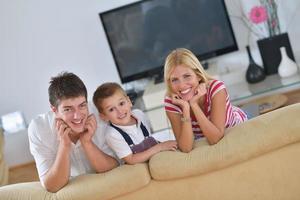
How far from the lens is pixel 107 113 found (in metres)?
1.76

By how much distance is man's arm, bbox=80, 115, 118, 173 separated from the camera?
1530mm

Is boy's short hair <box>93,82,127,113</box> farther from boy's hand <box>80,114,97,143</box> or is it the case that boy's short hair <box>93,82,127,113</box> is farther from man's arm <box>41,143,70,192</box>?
man's arm <box>41,143,70,192</box>

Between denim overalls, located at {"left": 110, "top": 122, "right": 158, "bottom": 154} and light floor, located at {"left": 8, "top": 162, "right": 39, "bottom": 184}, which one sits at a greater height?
denim overalls, located at {"left": 110, "top": 122, "right": 158, "bottom": 154}

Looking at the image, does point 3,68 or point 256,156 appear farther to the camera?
point 3,68

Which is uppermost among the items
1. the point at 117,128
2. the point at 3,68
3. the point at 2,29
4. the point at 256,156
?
the point at 2,29

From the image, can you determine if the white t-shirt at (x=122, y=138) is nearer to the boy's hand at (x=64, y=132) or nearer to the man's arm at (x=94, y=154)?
the man's arm at (x=94, y=154)

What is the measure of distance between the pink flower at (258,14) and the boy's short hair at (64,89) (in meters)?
2.69

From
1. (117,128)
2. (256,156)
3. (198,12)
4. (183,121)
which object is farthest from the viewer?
(198,12)

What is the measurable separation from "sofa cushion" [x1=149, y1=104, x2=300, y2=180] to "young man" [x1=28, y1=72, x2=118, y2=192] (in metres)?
0.29

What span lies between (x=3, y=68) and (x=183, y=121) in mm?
3299

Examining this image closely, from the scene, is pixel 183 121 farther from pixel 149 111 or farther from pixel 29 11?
pixel 29 11

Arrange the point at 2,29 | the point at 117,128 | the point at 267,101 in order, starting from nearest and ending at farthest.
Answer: the point at 117,128
the point at 267,101
the point at 2,29

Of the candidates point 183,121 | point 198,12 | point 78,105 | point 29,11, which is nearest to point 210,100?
point 183,121

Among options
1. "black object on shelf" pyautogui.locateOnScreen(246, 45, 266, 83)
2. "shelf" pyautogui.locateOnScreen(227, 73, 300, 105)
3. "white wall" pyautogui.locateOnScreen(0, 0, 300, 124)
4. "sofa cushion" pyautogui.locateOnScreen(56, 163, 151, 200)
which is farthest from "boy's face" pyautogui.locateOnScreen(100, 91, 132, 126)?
"white wall" pyautogui.locateOnScreen(0, 0, 300, 124)
